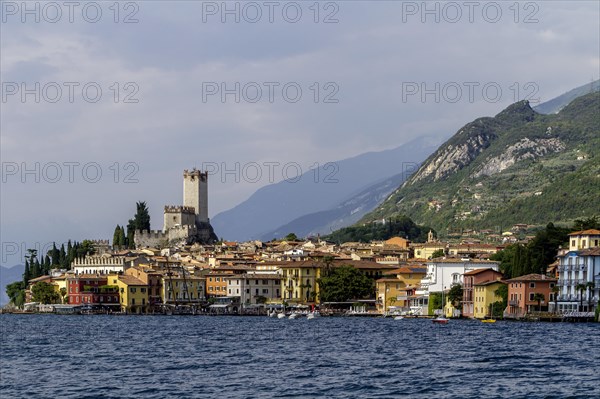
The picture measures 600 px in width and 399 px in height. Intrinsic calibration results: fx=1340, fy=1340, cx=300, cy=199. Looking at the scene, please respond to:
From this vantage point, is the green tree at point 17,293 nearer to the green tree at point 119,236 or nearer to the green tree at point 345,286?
the green tree at point 119,236

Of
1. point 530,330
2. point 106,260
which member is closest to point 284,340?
point 530,330

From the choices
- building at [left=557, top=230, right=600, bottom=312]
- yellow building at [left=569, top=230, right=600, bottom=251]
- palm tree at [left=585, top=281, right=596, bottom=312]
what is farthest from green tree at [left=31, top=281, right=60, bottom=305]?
palm tree at [left=585, top=281, right=596, bottom=312]

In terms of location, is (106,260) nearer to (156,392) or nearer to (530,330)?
(530,330)

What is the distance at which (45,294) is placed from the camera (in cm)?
16075

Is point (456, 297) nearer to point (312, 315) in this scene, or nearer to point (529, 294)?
point (529, 294)

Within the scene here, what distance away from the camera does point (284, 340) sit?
275ft

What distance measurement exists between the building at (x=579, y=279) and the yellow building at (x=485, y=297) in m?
6.77

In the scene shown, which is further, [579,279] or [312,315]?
[312,315]

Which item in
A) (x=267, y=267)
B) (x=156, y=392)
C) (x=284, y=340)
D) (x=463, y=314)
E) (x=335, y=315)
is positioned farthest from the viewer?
(x=267, y=267)

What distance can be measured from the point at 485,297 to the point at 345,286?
24906mm

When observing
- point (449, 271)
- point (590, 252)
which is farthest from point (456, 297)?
point (590, 252)

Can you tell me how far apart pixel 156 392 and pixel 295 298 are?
10223 cm

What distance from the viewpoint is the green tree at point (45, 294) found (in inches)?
6324

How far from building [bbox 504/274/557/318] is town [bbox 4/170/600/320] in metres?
0.09
